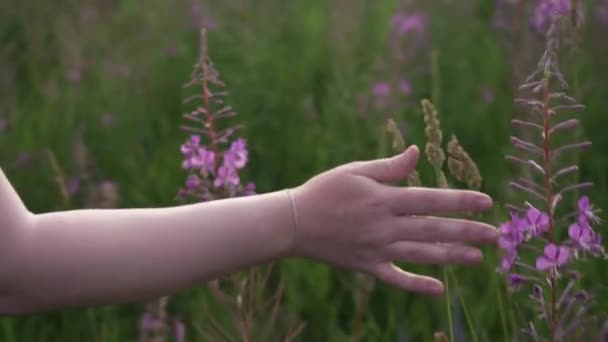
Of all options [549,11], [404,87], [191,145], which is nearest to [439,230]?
[191,145]

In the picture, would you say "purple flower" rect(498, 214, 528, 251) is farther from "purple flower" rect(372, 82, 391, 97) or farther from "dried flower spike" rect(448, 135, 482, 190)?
"purple flower" rect(372, 82, 391, 97)

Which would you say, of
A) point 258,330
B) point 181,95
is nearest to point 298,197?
point 258,330

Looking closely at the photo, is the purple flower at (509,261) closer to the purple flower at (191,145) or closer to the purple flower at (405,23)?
the purple flower at (191,145)

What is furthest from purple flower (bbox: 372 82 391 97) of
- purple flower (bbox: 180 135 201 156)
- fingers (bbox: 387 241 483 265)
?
fingers (bbox: 387 241 483 265)

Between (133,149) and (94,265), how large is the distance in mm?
1655

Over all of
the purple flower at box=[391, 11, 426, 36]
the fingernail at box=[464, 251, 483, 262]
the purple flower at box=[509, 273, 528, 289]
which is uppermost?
the purple flower at box=[391, 11, 426, 36]

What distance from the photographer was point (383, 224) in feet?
4.17


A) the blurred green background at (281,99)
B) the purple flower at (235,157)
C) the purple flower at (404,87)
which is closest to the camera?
the purple flower at (235,157)

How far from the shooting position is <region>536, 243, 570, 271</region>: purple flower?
1005 mm

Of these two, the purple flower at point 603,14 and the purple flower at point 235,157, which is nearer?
the purple flower at point 235,157

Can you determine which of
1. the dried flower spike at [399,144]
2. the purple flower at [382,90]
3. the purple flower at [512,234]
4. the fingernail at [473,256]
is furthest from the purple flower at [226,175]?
the purple flower at [382,90]

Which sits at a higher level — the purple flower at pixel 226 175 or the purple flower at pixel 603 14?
the purple flower at pixel 603 14

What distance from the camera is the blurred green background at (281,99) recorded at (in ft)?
7.05

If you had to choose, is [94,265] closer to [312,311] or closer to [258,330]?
[258,330]
